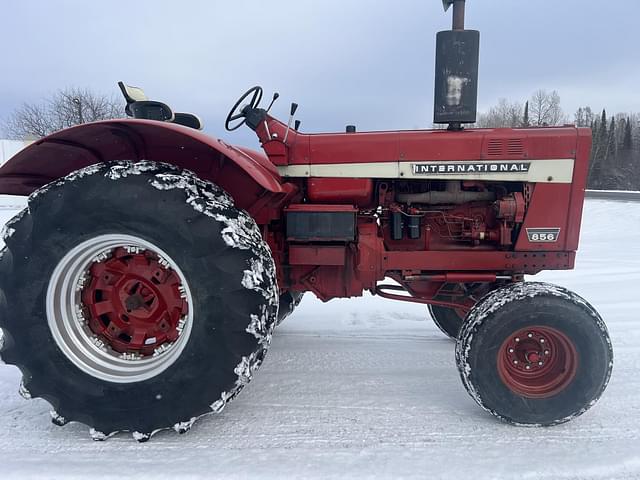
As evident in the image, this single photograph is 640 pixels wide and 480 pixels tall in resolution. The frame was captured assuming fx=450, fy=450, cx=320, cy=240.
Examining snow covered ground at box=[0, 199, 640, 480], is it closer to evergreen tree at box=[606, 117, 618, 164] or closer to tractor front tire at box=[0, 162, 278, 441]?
tractor front tire at box=[0, 162, 278, 441]

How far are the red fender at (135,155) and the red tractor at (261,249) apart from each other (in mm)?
11

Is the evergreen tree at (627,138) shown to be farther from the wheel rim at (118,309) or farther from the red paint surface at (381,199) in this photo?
the wheel rim at (118,309)

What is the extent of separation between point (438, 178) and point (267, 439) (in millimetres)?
1681

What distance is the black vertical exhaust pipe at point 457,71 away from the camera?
2559 millimetres

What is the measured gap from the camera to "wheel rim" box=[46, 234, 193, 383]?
2.11 m

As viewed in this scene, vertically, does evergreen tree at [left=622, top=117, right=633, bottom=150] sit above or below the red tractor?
below

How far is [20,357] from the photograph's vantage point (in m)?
2.09

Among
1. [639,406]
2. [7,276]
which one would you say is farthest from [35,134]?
[639,406]

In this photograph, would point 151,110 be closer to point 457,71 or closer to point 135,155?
point 135,155

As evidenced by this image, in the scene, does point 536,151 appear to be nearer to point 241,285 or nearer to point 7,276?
point 241,285

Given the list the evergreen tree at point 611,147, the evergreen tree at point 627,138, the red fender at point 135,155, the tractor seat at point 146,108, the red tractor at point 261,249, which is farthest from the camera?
the evergreen tree at point 627,138

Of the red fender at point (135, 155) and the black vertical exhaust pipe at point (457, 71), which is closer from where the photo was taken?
the red fender at point (135, 155)

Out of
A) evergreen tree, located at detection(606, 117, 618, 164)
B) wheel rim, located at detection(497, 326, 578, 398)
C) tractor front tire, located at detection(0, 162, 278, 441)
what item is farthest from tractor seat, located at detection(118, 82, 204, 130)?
evergreen tree, located at detection(606, 117, 618, 164)

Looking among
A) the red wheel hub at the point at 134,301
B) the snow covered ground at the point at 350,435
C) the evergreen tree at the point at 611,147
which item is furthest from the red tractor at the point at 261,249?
the evergreen tree at the point at 611,147
